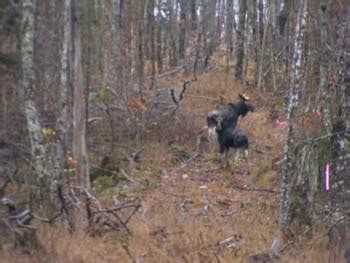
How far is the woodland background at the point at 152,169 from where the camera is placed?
706 centimetres

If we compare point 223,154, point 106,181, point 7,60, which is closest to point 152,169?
point 106,181

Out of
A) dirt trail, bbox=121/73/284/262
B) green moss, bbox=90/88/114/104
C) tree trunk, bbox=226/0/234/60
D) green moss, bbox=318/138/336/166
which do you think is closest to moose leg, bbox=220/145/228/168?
dirt trail, bbox=121/73/284/262

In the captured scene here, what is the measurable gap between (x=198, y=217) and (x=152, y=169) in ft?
12.7

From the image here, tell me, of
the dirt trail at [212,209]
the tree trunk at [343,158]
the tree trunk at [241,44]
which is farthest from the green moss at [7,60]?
the tree trunk at [241,44]

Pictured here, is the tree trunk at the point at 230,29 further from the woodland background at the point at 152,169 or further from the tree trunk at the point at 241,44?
the woodland background at the point at 152,169

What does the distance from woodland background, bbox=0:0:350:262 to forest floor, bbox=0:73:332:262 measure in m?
0.03

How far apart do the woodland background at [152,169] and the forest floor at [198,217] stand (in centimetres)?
3

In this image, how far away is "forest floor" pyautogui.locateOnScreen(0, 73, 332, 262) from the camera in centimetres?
684

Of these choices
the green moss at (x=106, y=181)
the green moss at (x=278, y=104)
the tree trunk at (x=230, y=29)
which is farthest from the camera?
the tree trunk at (x=230, y=29)

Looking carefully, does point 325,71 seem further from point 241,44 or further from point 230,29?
point 230,29

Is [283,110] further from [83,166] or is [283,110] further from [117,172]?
[83,166]

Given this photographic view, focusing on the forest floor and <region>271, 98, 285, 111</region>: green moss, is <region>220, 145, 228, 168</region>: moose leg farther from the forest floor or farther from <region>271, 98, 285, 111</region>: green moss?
<region>271, 98, 285, 111</region>: green moss

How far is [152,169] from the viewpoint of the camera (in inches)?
486

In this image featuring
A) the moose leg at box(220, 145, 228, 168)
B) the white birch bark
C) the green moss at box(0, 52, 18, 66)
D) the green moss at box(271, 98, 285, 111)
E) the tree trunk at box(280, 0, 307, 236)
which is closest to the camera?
the tree trunk at box(280, 0, 307, 236)
